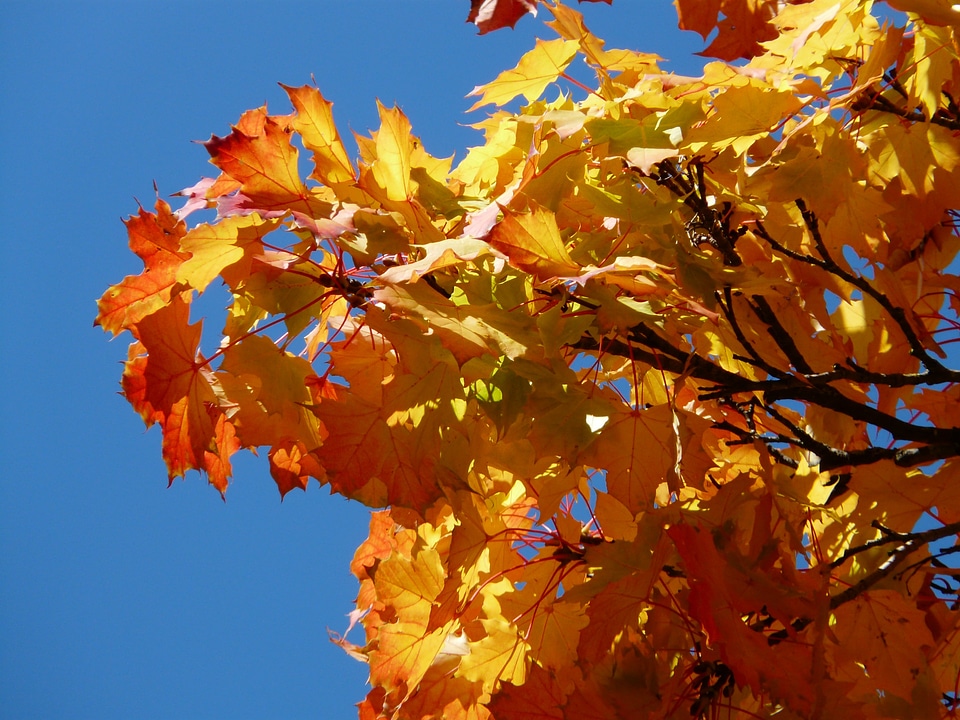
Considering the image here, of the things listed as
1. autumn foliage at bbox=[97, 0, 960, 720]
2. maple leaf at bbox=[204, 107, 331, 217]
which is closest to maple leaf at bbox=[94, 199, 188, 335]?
autumn foliage at bbox=[97, 0, 960, 720]

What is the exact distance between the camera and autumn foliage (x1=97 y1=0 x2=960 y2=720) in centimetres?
60

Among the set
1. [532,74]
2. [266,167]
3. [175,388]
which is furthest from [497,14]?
[175,388]

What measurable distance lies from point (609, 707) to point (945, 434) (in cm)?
40

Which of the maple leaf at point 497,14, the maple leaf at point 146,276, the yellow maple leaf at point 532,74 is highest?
the maple leaf at point 497,14

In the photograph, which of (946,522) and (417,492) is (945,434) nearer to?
(946,522)

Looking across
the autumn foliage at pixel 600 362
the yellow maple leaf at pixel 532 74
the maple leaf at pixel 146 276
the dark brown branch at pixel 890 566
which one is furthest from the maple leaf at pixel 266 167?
the dark brown branch at pixel 890 566

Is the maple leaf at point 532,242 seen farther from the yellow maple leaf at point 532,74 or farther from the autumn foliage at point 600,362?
the yellow maple leaf at point 532,74

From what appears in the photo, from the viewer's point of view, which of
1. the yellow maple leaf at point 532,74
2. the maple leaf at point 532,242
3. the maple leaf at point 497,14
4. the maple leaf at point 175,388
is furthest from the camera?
the maple leaf at point 497,14

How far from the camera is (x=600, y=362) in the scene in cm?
75

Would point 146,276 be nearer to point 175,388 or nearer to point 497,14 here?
point 175,388

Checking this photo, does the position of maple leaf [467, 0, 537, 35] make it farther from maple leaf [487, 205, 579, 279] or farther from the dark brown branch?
the dark brown branch

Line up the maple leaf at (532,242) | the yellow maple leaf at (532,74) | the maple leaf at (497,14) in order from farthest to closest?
the maple leaf at (497,14), the yellow maple leaf at (532,74), the maple leaf at (532,242)

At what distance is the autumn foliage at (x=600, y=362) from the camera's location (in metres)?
0.60

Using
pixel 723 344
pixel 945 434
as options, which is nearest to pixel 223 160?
pixel 723 344
